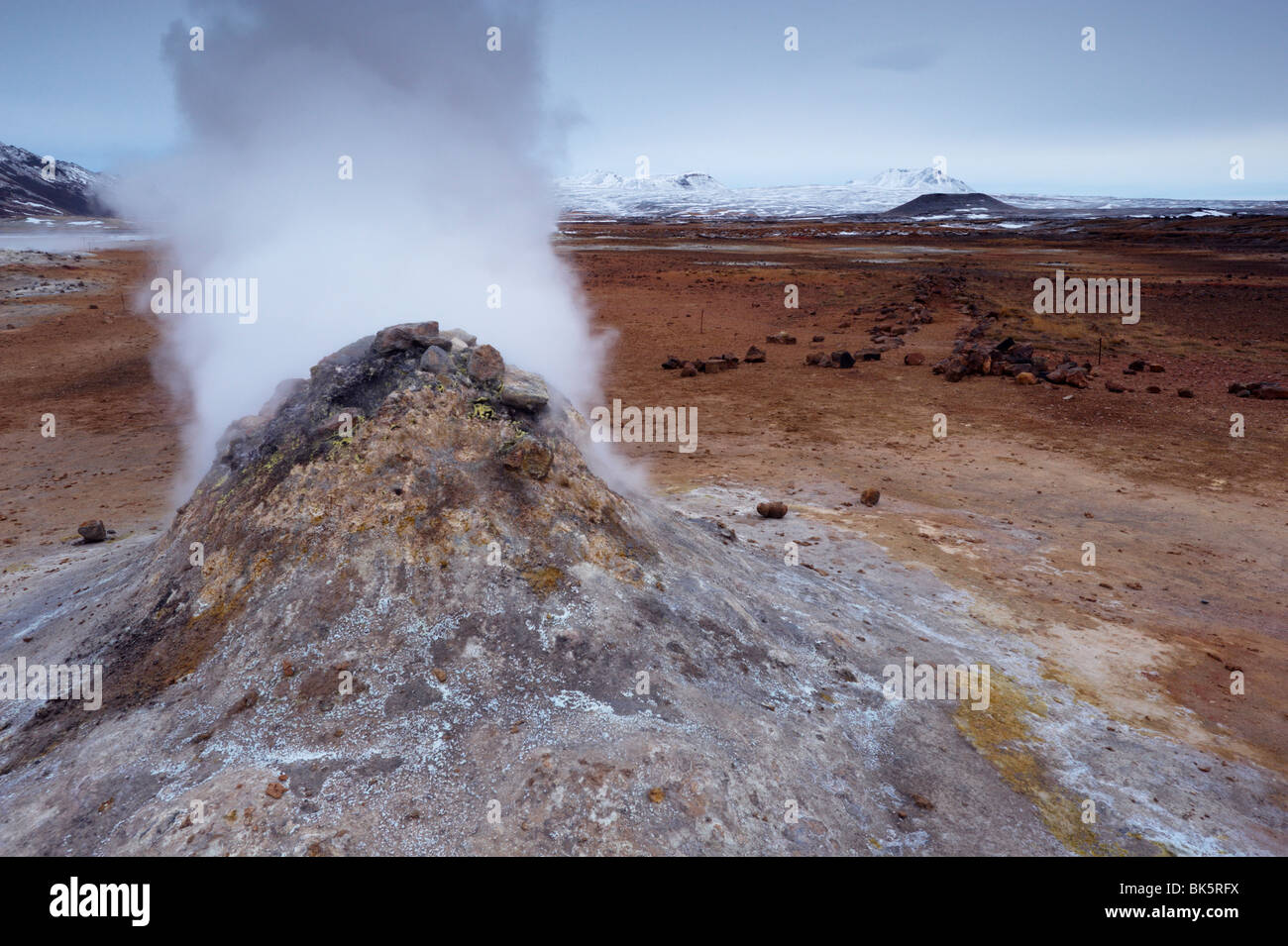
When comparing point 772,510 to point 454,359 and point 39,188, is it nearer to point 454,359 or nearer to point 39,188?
point 454,359

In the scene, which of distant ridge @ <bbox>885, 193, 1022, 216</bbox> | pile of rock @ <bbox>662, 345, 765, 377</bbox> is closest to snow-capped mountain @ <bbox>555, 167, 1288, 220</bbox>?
distant ridge @ <bbox>885, 193, 1022, 216</bbox>

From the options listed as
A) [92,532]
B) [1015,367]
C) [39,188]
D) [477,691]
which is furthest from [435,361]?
[39,188]

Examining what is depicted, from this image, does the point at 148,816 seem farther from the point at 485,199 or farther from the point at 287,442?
the point at 485,199

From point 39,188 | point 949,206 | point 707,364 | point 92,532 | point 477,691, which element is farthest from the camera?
point 949,206

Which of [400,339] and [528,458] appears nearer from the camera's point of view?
[528,458]

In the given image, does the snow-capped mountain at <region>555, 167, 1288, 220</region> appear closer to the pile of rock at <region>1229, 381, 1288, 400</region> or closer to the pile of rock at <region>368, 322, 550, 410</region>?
the pile of rock at <region>1229, 381, 1288, 400</region>
